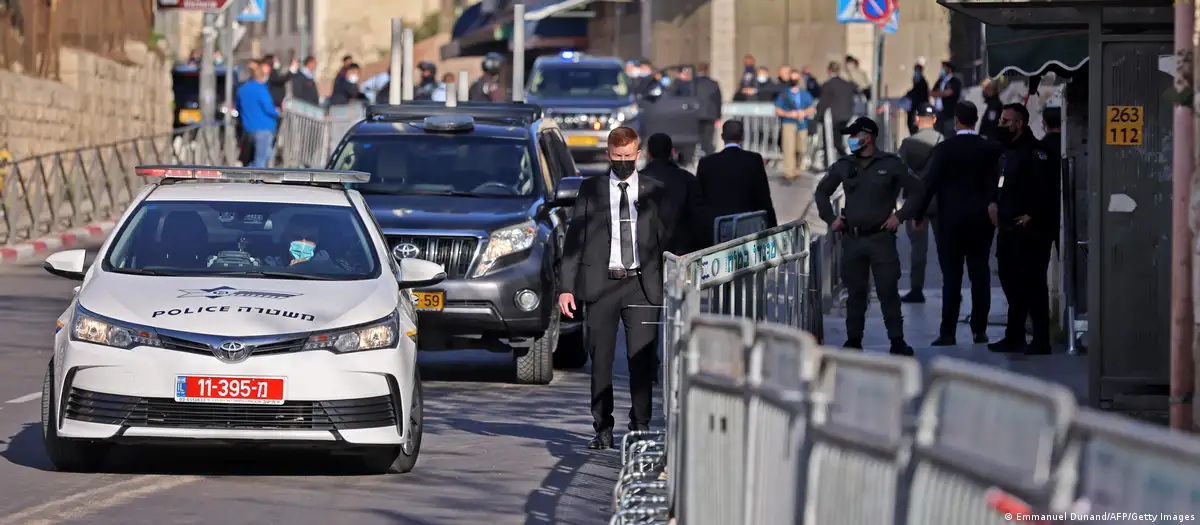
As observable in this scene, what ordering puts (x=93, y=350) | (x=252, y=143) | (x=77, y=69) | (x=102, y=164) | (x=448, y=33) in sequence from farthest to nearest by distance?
(x=448, y=33) < (x=77, y=69) < (x=252, y=143) < (x=102, y=164) < (x=93, y=350)

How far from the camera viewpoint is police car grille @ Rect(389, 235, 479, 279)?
43.9ft

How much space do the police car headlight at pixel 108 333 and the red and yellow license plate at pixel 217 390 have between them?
22 centimetres

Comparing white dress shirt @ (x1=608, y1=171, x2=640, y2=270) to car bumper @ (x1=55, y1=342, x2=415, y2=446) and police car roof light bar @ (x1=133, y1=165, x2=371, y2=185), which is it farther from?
car bumper @ (x1=55, y1=342, x2=415, y2=446)

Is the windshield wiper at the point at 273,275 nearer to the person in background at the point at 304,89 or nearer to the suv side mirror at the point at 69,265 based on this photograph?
the suv side mirror at the point at 69,265

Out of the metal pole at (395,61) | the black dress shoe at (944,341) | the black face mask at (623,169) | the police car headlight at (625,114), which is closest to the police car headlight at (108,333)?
the black face mask at (623,169)

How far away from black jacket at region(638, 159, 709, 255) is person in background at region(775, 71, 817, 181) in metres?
20.3

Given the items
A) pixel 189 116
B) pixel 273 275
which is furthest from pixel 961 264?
pixel 189 116

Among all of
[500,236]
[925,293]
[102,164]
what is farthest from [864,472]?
[102,164]

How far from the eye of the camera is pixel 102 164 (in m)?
27.1

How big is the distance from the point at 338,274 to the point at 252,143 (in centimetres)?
1926

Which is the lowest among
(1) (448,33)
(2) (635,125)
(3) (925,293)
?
(3) (925,293)

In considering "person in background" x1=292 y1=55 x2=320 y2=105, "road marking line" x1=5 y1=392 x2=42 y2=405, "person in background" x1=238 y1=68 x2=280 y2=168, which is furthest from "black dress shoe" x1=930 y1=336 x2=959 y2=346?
"person in background" x1=292 y1=55 x2=320 y2=105

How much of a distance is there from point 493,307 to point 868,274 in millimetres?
2906

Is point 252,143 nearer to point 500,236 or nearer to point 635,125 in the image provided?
point 635,125
